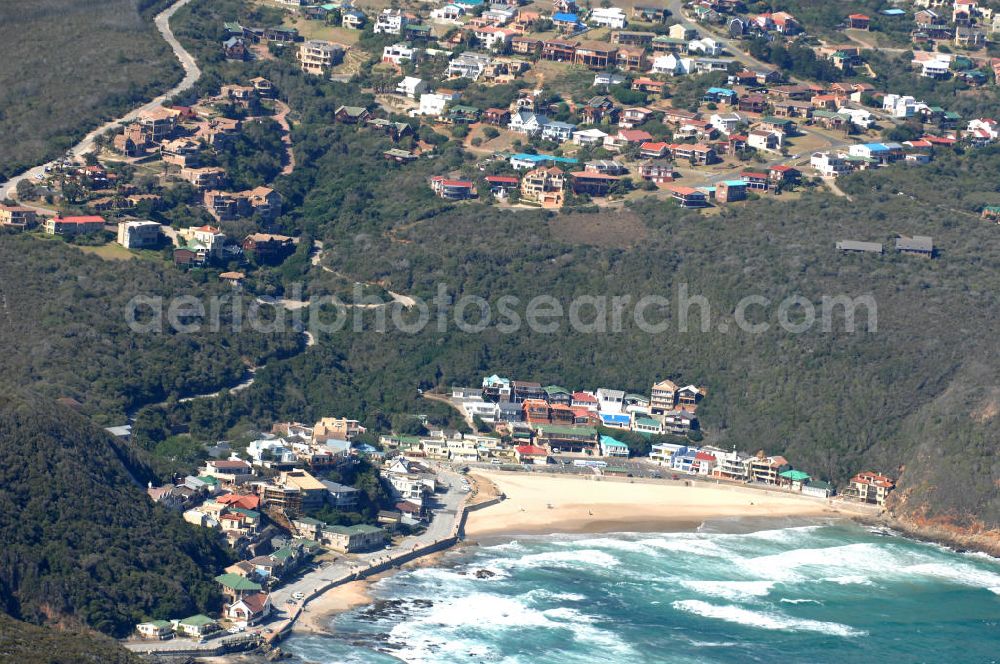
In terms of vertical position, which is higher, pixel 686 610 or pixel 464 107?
pixel 464 107

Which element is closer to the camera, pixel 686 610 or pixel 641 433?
pixel 686 610

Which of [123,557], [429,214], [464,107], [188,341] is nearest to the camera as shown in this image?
[123,557]

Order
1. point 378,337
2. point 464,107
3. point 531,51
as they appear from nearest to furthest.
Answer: point 378,337 → point 464,107 → point 531,51

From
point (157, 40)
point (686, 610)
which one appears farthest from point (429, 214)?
point (686, 610)

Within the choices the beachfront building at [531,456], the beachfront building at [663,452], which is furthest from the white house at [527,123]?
the beachfront building at [531,456]

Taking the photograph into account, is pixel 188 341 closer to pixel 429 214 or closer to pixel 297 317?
pixel 297 317

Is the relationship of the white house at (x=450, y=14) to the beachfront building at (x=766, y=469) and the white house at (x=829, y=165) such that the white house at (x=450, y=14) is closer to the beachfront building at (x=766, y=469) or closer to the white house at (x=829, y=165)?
the white house at (x=829, y=165)

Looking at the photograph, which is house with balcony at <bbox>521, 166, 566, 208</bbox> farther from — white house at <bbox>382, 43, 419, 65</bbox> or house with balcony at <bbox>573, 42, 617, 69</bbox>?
white house at <bbox>382, 43, 419, 65</bbox>
